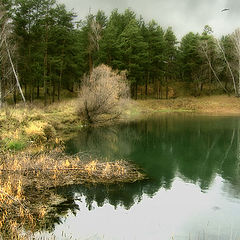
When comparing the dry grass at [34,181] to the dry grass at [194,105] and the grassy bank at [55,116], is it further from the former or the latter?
the dry grass at [194,105]

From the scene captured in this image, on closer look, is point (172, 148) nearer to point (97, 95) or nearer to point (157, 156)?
point (157, 156)

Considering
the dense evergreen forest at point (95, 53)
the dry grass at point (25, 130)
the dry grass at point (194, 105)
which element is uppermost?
the dense evergreen forest at point (95, 53)

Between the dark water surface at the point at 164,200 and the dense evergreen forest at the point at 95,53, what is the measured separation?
19.8 meters

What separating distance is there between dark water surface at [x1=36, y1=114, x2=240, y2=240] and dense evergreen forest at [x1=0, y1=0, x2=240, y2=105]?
778 inches

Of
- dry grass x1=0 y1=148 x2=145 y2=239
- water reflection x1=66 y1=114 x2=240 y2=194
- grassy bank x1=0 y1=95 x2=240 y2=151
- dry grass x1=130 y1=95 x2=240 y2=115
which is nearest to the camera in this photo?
dry grass x1=0 y1=148 x2=145 y2=239

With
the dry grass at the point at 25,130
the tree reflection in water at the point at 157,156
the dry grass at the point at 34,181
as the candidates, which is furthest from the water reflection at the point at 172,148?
the dry grass at the point at 34,181

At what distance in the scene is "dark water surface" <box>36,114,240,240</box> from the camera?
25.4ft

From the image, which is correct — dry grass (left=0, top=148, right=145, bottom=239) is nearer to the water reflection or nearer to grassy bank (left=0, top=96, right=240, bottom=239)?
grassy bank (left=0, top=96, right=240, bottom=239)

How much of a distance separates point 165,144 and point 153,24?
3810cm

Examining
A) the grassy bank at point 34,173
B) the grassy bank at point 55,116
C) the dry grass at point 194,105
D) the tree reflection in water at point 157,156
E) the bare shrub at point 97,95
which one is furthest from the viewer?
the dry grass at point 194,105

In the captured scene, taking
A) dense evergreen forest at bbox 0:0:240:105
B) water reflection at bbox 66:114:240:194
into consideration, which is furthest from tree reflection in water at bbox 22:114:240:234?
dense evergreen forest at bbox 0:0:240:105

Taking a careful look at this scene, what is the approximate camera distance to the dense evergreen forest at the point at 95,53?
1355 inches

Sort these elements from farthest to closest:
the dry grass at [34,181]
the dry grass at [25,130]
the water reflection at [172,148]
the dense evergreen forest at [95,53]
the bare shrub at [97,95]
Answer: the dense evergreen forest at [95,53]
the bare shrub at [97,95]
the dry grass at [25,130]
the water reflection at [172,148]
the dry grass at [34,181]

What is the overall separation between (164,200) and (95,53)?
3832 cm
